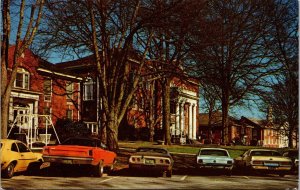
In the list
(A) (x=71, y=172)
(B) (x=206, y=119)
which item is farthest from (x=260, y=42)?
(A) (x=71, y=172)

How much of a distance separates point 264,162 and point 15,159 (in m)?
8.49

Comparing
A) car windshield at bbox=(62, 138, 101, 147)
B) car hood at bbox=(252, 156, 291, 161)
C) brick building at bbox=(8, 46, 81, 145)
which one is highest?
brick building at bbox=(8, 46, 81, 145)

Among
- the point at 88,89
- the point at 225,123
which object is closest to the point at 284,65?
the point at 225,123

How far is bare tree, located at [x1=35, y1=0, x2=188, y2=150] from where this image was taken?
19641mm

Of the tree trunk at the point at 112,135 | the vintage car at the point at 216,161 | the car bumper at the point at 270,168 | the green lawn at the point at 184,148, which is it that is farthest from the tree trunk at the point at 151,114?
the car bumper at the point at 270,168

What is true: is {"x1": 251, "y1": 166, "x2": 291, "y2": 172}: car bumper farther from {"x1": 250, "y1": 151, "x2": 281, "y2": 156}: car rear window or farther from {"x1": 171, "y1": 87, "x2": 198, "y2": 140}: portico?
{"x1": 171, "y1": 87, "x2": 198, "y2": 140}: portico

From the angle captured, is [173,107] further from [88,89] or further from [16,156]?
[16,156]

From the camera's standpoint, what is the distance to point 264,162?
16891 mm

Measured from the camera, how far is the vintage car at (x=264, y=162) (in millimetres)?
16469

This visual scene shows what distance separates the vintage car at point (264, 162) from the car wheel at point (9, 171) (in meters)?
8.20

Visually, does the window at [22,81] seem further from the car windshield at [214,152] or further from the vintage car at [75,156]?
the car windshield at [214,152]

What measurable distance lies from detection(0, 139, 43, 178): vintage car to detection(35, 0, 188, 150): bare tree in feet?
16.0

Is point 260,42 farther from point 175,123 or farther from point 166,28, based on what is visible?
point 175,123

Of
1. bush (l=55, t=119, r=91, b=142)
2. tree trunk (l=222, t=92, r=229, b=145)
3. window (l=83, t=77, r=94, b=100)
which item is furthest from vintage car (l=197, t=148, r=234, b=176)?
bush (l=55, t=119, r=91, b=142)
